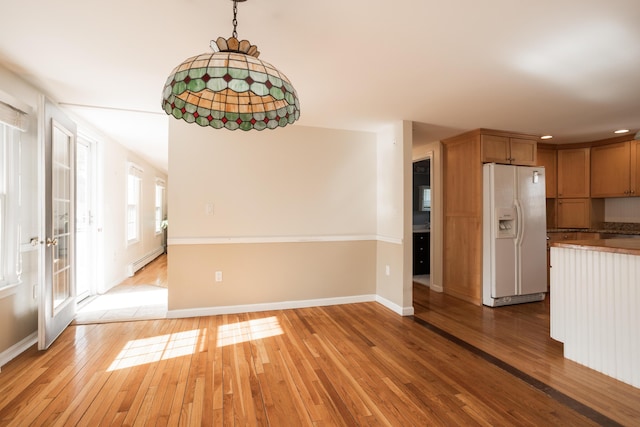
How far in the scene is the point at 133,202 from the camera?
6.07 metres

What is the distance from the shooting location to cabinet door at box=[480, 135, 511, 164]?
13.3 ft

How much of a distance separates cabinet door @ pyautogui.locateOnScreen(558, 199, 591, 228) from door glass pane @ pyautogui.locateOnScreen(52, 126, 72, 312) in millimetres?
6706

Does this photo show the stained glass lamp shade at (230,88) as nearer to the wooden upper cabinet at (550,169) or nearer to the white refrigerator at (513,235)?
the white refrigerator at (513,235)

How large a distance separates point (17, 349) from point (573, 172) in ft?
23.6

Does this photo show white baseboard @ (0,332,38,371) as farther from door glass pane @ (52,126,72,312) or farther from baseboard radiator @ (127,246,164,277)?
baseboard radiator @ (127,246,164,277)

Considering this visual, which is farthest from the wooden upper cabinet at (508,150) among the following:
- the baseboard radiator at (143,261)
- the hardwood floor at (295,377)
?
the baseboard radiator at (143,261)

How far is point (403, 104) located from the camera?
123 inches

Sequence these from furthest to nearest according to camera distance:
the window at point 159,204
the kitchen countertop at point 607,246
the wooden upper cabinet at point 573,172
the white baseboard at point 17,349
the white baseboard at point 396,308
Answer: the window at point 159,204
the wooden upper cabinet at point 573,172
the white baseboard at point 396,308
the white baseboard at point 17,349
the kitchen countertop at point 607,246

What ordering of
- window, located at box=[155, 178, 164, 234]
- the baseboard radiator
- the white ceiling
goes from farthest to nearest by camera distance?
window, located at box=[155, 178, 164, 234] < the baseboard radiator < the white ceiling

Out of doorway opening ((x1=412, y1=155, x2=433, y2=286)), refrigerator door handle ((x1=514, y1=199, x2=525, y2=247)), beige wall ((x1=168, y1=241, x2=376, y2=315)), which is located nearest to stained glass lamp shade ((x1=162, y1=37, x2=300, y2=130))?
beige wall ((x1=168, y1=241, x2=376, y2=315))

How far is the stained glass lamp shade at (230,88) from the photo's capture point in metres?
1.12

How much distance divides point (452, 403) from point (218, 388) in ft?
4.99

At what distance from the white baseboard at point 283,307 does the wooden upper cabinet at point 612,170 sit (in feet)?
12.1

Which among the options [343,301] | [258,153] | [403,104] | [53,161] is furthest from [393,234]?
[53,161]
